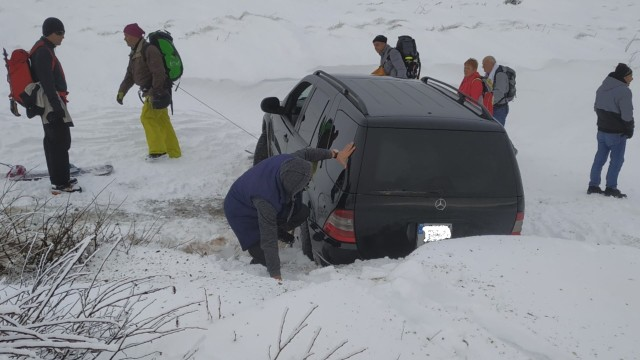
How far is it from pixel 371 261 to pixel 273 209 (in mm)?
823

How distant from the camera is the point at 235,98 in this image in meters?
11.3

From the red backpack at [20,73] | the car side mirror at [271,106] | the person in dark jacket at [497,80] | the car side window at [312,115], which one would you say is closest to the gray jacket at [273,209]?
the car side window at [312,115]

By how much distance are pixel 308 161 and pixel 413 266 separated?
1195 mm

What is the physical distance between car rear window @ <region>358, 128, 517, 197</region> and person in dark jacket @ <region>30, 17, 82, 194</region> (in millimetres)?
4063

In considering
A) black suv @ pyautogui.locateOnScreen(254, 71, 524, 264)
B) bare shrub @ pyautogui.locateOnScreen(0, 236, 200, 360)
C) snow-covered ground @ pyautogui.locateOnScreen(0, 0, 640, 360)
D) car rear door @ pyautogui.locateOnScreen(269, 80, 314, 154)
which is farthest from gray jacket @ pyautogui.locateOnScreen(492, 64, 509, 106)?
bare shrub @ pyautogui.locateOnScreen(0, 236, 200, 360)

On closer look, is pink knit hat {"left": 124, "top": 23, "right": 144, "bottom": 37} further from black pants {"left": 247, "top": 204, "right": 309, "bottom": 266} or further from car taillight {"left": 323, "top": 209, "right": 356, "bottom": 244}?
car taillight {"left": 323, "top": 209, "right": 356, "bottom": 244}

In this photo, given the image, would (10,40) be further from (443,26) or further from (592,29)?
(592,29)

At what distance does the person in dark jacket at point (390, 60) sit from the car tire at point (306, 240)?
4641 millimetres

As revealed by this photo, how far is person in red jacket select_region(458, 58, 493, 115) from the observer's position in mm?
8000

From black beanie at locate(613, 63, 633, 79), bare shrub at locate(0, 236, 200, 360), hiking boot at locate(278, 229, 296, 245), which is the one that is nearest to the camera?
bare shrub at locate(0, 236, 200, 360)

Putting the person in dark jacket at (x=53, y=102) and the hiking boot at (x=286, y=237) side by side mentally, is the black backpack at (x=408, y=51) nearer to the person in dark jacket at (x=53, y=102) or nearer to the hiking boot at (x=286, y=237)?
the hiking boot at (x=286, y=237)

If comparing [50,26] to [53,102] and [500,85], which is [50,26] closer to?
[53,102]

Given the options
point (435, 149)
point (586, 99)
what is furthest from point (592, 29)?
point (435, 149)

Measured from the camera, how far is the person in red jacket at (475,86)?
8000mm
